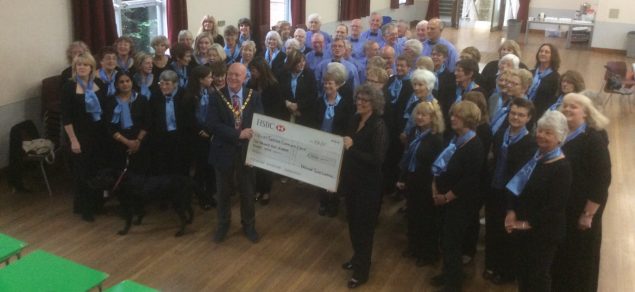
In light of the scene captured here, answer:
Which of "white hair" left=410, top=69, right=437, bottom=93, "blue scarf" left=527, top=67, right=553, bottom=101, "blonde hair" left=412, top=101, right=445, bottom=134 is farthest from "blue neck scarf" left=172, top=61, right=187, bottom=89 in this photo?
"blue scarf" left=527, top=67, right=553, bottom=101

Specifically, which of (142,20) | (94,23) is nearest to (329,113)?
(94,23)

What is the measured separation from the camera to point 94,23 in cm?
655

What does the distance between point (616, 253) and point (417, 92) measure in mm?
2281

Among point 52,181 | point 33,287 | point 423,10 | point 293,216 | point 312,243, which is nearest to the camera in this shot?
point 33,287

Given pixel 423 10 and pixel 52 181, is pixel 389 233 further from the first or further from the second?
pixel 423 10

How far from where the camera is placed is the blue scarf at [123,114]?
4934mm

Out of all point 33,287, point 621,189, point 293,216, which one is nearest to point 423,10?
point 621,189

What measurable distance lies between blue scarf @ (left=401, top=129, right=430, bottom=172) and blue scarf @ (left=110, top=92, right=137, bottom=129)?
2419mm

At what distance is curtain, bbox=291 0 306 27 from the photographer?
35.3 ft

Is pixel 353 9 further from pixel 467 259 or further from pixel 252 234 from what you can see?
pixel 467 259

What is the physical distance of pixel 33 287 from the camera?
2926 mm

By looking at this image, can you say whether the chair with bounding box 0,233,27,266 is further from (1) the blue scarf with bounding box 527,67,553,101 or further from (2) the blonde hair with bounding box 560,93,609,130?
(1) the blue scarf with bounding box 527,67,553,101

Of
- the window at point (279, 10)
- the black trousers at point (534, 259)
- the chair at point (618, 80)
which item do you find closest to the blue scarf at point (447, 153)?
the black trousers at point (534, 259)

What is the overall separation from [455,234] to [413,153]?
733mm
